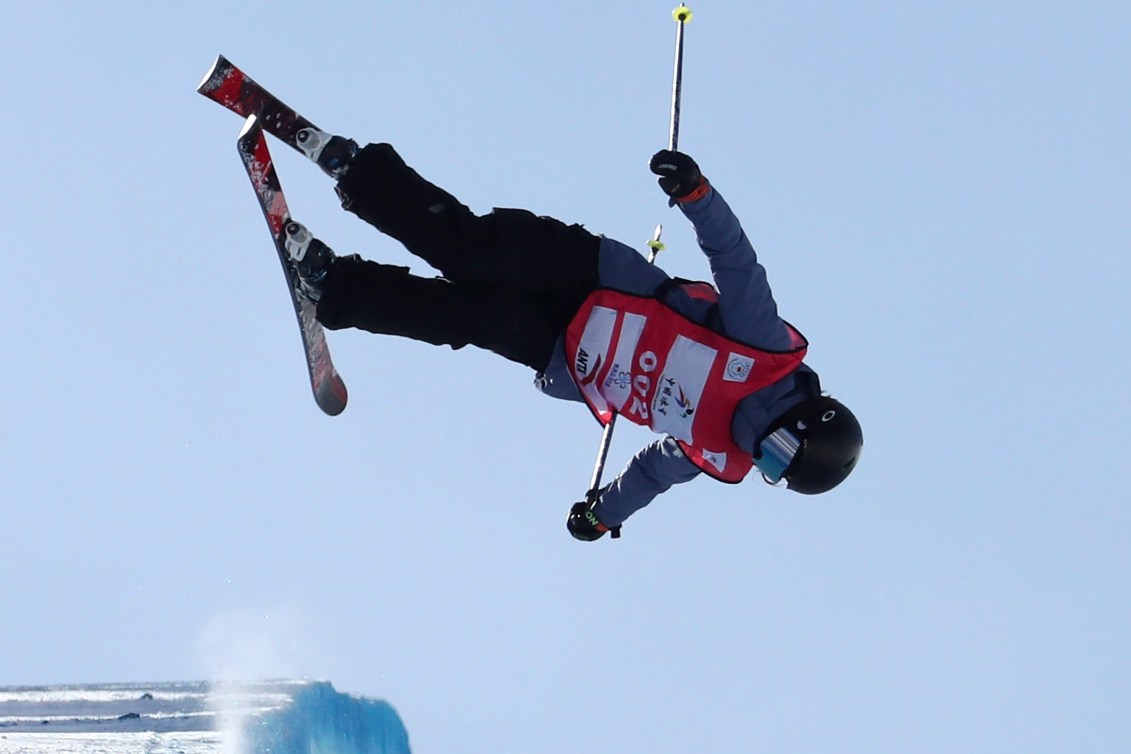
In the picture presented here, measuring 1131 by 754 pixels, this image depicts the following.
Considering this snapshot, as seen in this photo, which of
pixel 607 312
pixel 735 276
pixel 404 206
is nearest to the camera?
pixel 404 206

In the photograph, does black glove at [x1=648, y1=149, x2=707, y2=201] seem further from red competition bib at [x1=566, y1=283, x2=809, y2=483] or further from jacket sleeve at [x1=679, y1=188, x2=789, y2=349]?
red competition bib at [x1=566, y1=283, x2=809, y2=483]

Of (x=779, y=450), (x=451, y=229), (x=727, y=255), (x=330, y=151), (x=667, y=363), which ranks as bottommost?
(x=779, y=450)

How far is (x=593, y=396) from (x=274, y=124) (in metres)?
1.80

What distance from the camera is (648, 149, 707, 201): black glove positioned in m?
5.13

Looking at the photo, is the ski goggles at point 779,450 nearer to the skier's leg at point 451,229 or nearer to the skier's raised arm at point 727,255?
the skier's raised arm at point 727,255

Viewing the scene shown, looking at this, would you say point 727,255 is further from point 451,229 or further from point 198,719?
point 198,719

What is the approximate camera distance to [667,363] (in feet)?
18.6

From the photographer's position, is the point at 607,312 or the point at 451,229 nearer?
the point at 451,229

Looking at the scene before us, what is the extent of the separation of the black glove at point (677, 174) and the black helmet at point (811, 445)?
1149 mm

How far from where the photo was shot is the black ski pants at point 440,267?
209 inches

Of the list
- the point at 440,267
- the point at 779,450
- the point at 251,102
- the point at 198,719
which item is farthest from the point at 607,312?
the point at 198,719

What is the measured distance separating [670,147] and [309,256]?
1700mm

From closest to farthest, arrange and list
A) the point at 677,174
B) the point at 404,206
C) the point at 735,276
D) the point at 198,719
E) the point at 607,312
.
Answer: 1. the point at 677,174
2. the point at 404,206
3. the point at 735,276
4. the point at 607,312
5. the point at 198,719

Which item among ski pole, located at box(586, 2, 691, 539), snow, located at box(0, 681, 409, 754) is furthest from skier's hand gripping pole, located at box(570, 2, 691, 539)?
snow, located at box(0, 681, 409, 754)
